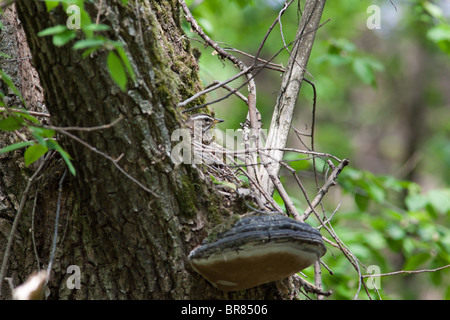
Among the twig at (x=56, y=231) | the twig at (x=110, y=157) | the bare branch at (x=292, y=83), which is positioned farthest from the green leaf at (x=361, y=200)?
the twig at (x=56, y=231)

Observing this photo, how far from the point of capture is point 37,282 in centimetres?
192

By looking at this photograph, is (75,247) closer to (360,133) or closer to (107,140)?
(107,140)

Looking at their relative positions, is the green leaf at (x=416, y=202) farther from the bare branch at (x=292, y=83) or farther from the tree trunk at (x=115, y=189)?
the tree trunk at (x=115, y=189)

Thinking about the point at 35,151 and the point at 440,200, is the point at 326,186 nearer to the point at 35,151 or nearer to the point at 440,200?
the point at 35,151

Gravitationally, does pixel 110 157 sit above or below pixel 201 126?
below

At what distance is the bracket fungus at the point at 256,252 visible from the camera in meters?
1.72

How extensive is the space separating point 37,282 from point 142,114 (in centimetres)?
90

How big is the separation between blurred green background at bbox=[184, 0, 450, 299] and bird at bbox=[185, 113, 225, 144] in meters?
0.40

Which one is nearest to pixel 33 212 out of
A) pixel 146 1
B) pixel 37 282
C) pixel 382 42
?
pixel 37 282

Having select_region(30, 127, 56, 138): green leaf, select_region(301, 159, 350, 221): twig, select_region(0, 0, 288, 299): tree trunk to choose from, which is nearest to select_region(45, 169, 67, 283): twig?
select_region(0, 0, 288, 299): tree trunk

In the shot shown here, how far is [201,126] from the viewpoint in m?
2.79

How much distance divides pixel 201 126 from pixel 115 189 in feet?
3.45

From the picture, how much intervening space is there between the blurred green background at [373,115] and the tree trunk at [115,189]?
1131 millimetres

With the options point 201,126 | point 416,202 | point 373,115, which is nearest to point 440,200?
point 416,202
